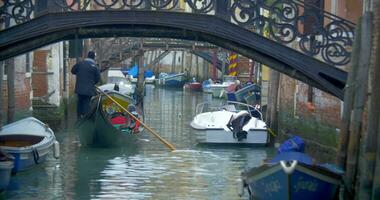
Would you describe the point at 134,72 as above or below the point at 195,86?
above

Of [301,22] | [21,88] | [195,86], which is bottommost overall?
[195,86]

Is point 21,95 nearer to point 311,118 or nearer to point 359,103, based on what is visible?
point 311,118

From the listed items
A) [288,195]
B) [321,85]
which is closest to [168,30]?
[321,85]

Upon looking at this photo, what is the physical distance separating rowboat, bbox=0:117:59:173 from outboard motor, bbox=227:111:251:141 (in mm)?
4061

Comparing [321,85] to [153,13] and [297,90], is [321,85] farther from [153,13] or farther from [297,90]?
[297,90]

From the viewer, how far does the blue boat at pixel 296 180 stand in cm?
869

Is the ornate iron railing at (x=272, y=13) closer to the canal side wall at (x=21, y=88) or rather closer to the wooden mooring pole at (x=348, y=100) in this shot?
the wooden mooring pole at (x=348, y=100)

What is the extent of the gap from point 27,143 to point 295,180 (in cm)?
505

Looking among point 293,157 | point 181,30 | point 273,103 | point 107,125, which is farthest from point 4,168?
point 273,103

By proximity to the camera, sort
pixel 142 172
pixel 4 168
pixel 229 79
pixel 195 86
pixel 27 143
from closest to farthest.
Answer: pixel 4 168, pixel 27 143, pixel 142 172, pixel 229 79, pixel 195 86

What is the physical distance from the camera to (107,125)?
50.7 feet

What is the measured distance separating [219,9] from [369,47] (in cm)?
170

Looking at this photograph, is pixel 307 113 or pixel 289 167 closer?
pixel 289 167

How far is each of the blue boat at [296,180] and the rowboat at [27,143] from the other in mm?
3609
